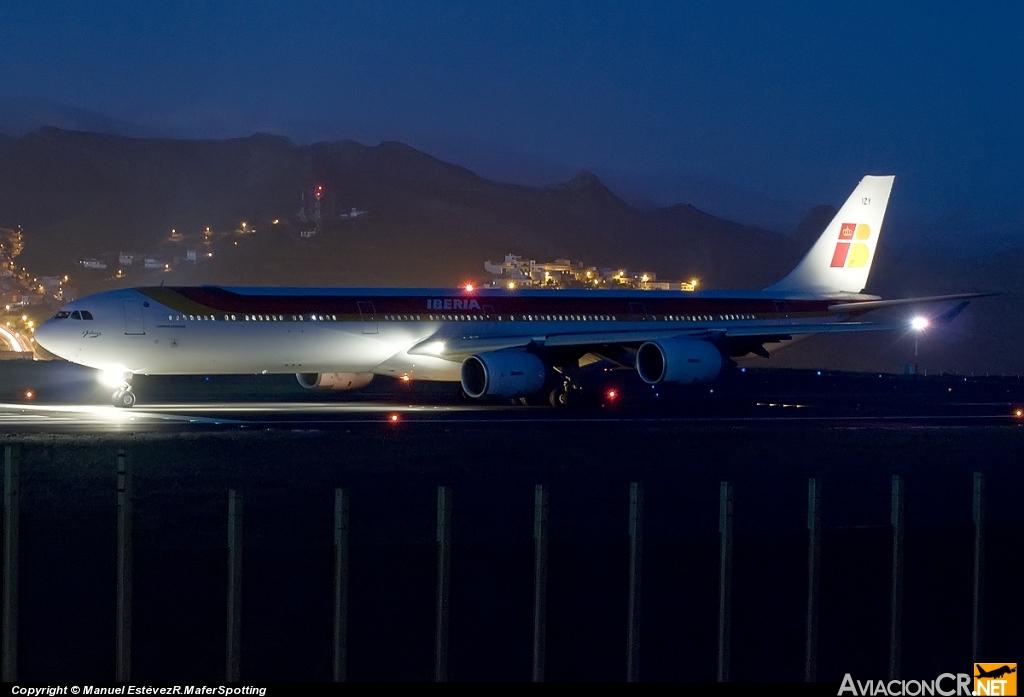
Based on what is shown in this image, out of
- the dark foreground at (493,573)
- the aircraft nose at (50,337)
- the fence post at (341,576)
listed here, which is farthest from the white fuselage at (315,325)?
the fence post at (341,576)

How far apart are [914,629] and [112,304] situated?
27725 mm

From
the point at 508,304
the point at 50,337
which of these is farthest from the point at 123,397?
the point at 508,304

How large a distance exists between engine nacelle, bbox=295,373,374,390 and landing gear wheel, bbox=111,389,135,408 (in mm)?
6316

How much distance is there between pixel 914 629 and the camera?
1275cm

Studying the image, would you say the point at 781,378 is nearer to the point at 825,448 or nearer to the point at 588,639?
Result: the point at 825,448

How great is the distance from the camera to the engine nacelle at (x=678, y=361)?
3831 cm

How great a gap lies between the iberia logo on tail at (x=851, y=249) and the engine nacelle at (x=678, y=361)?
39.9 feet

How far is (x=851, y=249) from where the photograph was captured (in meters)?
49.9

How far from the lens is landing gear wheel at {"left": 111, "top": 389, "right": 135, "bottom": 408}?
36188 mm

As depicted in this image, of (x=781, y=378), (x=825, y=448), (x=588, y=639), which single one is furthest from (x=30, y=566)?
(x=781, y=378)

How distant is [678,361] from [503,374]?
4.97 metres

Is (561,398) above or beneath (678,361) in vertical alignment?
beneath

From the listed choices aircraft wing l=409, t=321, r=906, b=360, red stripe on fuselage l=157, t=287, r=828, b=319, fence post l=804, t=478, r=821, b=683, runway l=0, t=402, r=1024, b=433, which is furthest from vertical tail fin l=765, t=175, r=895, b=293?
fence post l=804, t=478, r=821, b=683

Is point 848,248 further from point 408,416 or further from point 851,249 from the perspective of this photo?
point 408,416
